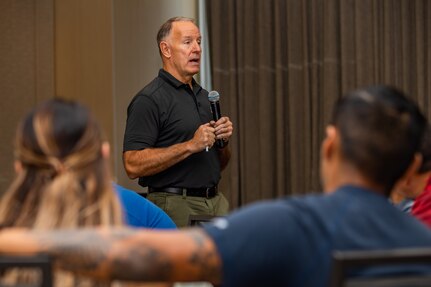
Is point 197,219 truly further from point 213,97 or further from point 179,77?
point 179,77

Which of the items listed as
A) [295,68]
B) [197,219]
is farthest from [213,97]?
[295,68]

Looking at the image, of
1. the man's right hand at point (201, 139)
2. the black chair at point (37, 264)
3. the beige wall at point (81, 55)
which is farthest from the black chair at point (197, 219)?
the beige wall at point (81, 55)

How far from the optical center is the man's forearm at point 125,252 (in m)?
1.28

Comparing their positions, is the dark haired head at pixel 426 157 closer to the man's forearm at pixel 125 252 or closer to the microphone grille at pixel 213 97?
the man's forearm at pixel 125 252

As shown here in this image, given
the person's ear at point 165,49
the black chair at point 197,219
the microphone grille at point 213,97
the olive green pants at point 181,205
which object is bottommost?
the olive green pants at point 181,205

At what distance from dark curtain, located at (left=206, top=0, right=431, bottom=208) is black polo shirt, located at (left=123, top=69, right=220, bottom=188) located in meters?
1.32

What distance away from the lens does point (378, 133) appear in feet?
4.71

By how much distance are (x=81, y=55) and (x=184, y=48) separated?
1.37 meters

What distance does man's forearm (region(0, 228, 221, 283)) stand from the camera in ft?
4.21

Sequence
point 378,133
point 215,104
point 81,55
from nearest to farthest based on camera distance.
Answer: point 378,133, point 215,104, point 81,55

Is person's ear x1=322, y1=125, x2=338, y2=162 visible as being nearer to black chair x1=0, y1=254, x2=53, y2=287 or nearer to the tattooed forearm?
the tattooed forearm

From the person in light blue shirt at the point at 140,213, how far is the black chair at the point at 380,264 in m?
1.22

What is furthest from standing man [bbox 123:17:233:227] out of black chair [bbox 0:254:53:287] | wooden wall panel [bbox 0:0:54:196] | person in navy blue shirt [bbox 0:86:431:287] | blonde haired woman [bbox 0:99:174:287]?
black chair [bbox 0:254:53:287]

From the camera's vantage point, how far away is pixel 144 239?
4.27ft
